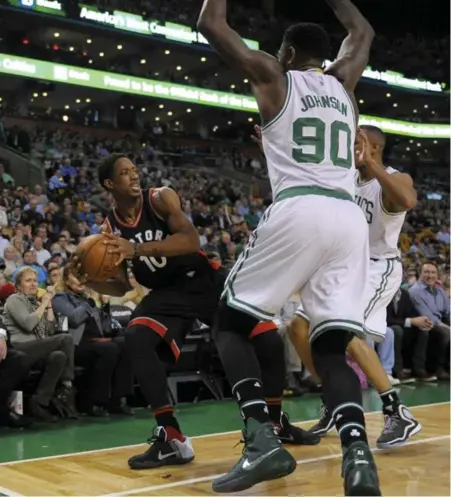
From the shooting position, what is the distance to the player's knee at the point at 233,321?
320cm

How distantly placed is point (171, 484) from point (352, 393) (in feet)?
4.08

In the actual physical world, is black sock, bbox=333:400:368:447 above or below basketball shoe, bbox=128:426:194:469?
above

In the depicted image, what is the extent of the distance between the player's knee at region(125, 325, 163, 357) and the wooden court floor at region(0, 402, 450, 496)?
63cm

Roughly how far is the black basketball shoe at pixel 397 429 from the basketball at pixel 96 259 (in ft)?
6.39

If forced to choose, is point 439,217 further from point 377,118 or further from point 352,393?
point 352,393

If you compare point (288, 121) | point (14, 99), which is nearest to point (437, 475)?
point (288, 121)

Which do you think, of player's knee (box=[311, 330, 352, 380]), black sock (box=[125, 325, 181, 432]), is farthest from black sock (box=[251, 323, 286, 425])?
player's knee (box=[311, 330, 352, 380])

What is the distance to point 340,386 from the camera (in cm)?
279

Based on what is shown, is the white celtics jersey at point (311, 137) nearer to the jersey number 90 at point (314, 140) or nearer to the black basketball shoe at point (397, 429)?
the jersey number 90 at point (314, 140)

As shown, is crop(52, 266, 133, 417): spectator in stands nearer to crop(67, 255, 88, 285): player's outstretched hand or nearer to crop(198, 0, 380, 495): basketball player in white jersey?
crop(67, 255, 88, 285): player's outstretched hand

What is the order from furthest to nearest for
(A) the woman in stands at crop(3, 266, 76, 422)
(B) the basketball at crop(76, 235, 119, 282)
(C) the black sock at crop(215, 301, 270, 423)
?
(A) the woman in stands at crop(3, 266, 76, 422) < (B) the basketball at crop(76, 235, 119, 282) < (C) the black sock at crop(215, 301, 270, 423)

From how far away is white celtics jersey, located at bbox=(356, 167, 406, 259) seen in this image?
464 cm

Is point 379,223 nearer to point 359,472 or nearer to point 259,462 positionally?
point 259,462

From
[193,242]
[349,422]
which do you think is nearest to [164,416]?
[193,242]
